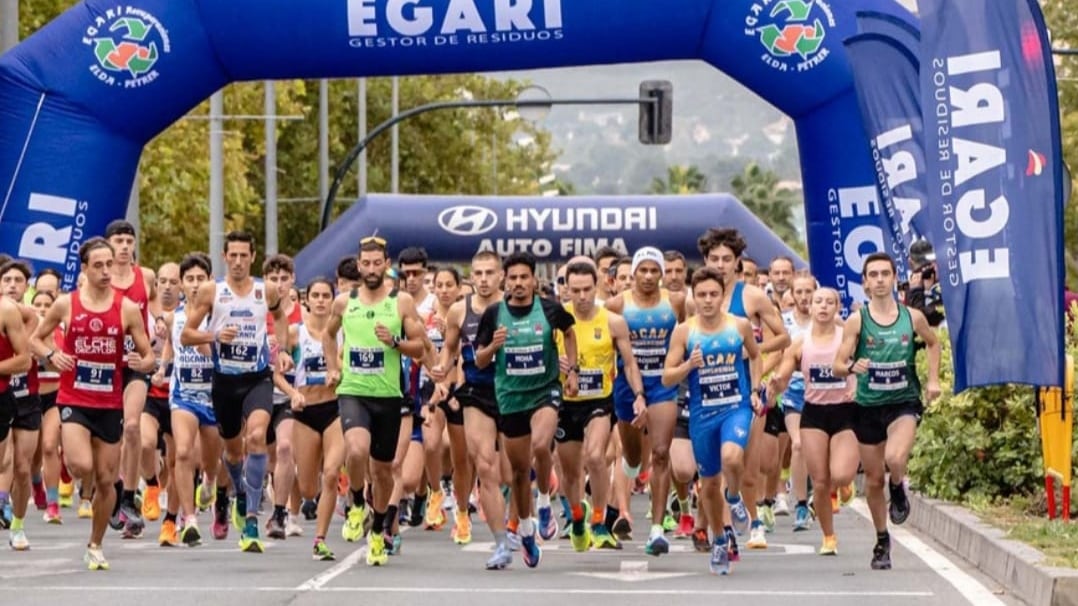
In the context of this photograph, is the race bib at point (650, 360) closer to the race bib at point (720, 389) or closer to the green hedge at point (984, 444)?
the race bib at point (720, 389)

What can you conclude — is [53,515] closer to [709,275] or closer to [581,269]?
[581,269]

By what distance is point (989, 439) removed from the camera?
17.9m

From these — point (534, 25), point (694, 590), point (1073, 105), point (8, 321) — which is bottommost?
point (694, 590)

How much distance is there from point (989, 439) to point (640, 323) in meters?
2.81

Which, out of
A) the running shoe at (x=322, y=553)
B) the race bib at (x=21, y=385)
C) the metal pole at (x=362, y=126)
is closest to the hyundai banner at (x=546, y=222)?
the race bib at (x=21, y=385)

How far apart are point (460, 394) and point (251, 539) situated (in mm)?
1724

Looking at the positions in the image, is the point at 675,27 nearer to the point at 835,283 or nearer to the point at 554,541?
the point at 835,283

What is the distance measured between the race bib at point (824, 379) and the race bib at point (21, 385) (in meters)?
5.72

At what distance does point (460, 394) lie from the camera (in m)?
15.9

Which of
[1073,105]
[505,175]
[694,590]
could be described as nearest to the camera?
[694,590]

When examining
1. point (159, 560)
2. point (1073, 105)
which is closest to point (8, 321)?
point (159, 560)

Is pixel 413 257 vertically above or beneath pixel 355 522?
above

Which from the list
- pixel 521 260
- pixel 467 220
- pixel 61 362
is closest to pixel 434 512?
pixel 521 260

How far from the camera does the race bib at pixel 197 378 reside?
17125 mm
